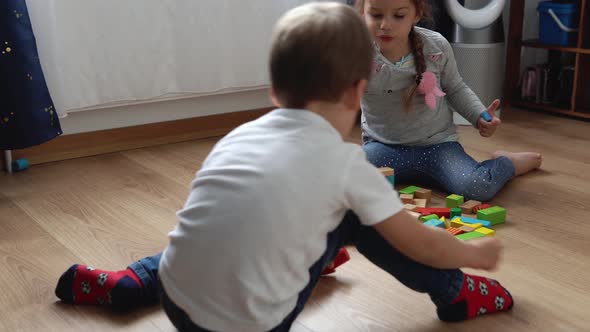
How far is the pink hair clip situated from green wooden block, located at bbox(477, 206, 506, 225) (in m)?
0.32

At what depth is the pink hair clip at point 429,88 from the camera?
170 cm

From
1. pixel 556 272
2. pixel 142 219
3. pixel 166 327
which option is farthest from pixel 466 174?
pixel 166 327

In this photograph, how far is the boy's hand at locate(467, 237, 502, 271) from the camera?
0.97 metres

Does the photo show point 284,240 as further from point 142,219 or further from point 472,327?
point 142,219

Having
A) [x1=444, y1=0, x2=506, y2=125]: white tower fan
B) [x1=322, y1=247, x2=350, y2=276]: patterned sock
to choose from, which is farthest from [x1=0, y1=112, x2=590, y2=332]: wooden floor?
[x1=444, y1=0, x2=506, y2=125]: white tower fan

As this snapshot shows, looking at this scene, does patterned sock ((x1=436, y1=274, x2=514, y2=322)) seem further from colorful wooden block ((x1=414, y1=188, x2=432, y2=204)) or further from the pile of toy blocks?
colorful wooden block ((x1=414, y1=188, x2=432, y2=204))

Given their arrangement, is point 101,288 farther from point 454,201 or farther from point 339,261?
point 454,201

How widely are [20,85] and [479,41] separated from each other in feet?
4.95

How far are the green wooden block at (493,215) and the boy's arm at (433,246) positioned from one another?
53 centimetres

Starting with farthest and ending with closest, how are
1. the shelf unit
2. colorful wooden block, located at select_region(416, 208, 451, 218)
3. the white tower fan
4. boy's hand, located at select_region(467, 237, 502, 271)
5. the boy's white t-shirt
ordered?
the shelf unit < the white tower fan < colorful wooden block, located at select_region(416, 208, 451, 218) < boy's hand, located at select_region(467, 237, 502, 271) < the boy's white t-shirt

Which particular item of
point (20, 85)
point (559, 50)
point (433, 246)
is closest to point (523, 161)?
point (559, 50)

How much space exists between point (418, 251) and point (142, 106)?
147 cm

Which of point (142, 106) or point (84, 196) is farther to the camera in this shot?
point (142, 106)

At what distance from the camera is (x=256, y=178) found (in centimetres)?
81
